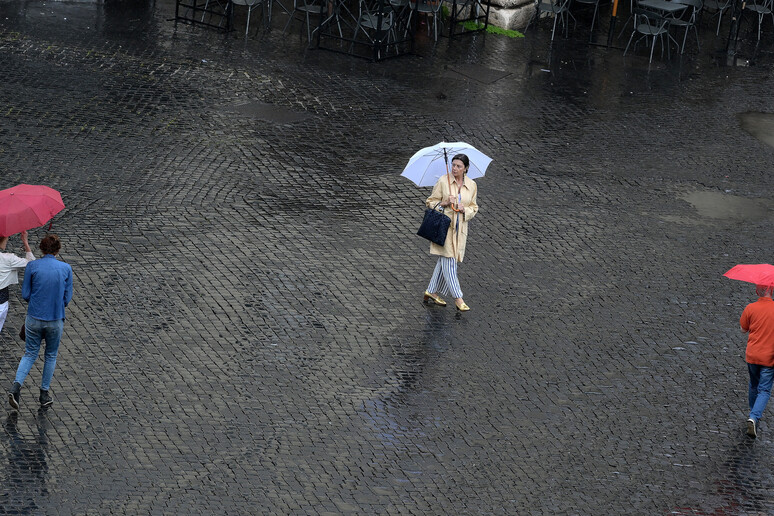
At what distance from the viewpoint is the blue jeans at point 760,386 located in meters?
7.90

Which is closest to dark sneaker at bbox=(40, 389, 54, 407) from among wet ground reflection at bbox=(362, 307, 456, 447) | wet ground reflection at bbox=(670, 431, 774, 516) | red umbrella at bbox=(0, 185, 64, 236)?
red umbrella at bbox=(0, 185, 64, 236)

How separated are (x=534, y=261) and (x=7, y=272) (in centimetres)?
506

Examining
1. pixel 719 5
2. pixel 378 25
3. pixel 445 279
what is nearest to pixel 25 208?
pixel 445 279

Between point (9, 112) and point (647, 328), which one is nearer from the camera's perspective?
point (647, 328)

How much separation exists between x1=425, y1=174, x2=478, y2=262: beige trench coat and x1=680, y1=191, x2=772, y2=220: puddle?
145 inches

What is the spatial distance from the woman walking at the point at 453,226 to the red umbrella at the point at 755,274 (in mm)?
2417

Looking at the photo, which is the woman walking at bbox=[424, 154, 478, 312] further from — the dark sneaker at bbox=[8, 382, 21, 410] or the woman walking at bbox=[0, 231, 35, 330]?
the dark sneaker at bbox=[8, 382, 21, 410]

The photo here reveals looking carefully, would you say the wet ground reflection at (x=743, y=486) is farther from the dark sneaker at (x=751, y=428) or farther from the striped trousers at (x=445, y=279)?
the striped trousers at (x=445, y=279)

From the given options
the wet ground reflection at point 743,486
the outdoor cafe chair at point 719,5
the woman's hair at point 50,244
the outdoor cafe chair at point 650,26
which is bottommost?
the wet ground reflection at point 743,486

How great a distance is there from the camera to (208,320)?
895 cm

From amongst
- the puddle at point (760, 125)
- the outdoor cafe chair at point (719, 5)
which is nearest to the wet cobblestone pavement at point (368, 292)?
the puddle at point (760, 125)

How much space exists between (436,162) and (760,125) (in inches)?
292

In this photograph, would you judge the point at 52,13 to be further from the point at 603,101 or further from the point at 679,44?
the point at 679,44

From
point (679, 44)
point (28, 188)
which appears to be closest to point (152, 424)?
point (28, 188)
